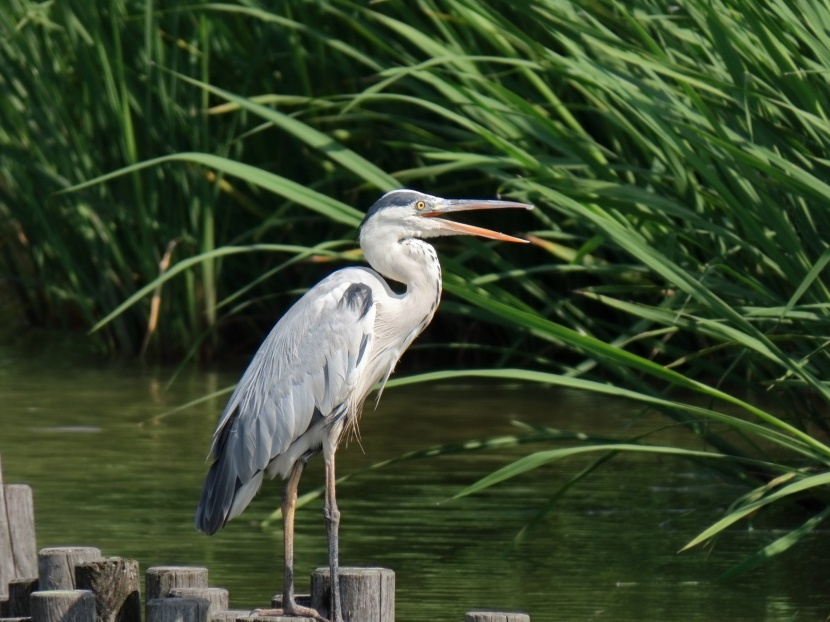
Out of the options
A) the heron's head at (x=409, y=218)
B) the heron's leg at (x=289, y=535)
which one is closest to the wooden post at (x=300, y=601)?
the heron's leg at (x=289, y=535)

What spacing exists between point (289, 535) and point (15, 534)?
2.98ft

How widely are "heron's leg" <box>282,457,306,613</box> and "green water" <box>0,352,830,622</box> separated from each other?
593mm

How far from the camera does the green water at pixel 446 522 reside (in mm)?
5043

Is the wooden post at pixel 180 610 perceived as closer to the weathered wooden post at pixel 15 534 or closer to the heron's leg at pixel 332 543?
the heron's leg at pixel 332 543

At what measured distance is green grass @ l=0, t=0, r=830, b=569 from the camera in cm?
477

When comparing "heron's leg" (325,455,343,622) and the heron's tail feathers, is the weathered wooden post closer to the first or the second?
the heron's tail feathers

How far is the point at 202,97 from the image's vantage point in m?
9.87

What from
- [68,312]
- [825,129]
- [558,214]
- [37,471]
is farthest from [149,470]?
[68,312]

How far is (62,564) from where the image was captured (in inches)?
157

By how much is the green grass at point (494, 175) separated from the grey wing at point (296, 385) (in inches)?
13.5

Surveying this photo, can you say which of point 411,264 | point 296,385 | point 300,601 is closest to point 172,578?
point 300,601

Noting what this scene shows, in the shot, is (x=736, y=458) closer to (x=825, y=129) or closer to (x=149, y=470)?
(x=825, y=129)

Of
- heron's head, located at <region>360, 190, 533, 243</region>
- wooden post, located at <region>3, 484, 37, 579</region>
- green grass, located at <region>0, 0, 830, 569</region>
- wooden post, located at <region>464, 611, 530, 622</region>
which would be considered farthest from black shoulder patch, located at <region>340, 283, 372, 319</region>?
wooden post, located at <region>464, 611, 530, 622</region>

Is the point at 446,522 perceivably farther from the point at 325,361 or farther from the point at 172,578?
the point at 172,578
